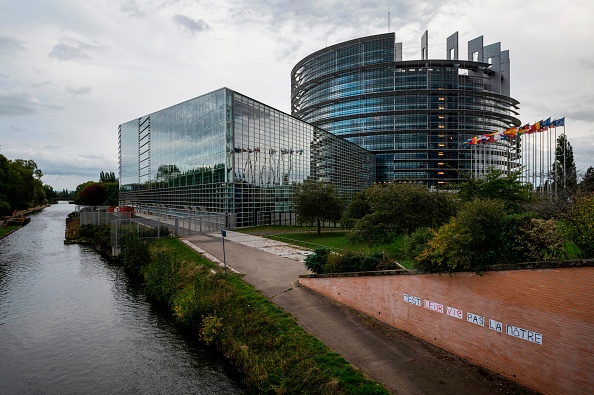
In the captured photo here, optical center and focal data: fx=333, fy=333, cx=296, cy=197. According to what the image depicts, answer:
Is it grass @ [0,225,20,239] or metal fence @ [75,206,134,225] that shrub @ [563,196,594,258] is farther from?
grass @ [0,225,20,239]

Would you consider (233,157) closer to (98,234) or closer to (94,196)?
(98,234)

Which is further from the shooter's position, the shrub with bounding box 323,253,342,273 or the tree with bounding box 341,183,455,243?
the tree with bounding box 341,183,455,243

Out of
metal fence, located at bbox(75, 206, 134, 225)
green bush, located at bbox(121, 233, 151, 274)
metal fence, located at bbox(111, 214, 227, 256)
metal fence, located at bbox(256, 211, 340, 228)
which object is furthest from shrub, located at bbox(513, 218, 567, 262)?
metal fence, located at bbox(75, 206, 134, 225)

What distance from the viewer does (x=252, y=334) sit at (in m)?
12.7

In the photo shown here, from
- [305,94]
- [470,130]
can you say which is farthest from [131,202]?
[470,130]

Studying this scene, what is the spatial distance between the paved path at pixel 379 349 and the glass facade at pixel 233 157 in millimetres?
27736

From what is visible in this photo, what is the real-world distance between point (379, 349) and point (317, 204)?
25.8m

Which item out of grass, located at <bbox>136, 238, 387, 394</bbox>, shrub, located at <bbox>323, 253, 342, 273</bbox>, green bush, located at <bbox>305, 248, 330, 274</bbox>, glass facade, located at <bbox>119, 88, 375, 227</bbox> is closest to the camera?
grass, located at <bbox>136, 238, 387, 394</bbox>

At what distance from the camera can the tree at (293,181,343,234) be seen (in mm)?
36062

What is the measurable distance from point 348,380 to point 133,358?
888 centimetres

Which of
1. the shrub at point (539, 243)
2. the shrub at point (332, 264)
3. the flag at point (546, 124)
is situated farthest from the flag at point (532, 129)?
the shrub at point (539, 243)

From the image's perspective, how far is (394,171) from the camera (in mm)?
105250

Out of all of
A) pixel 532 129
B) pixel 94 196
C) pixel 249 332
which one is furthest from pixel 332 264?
pixel 94 196

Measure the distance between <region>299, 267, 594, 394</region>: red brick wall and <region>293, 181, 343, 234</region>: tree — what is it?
79.0ft
